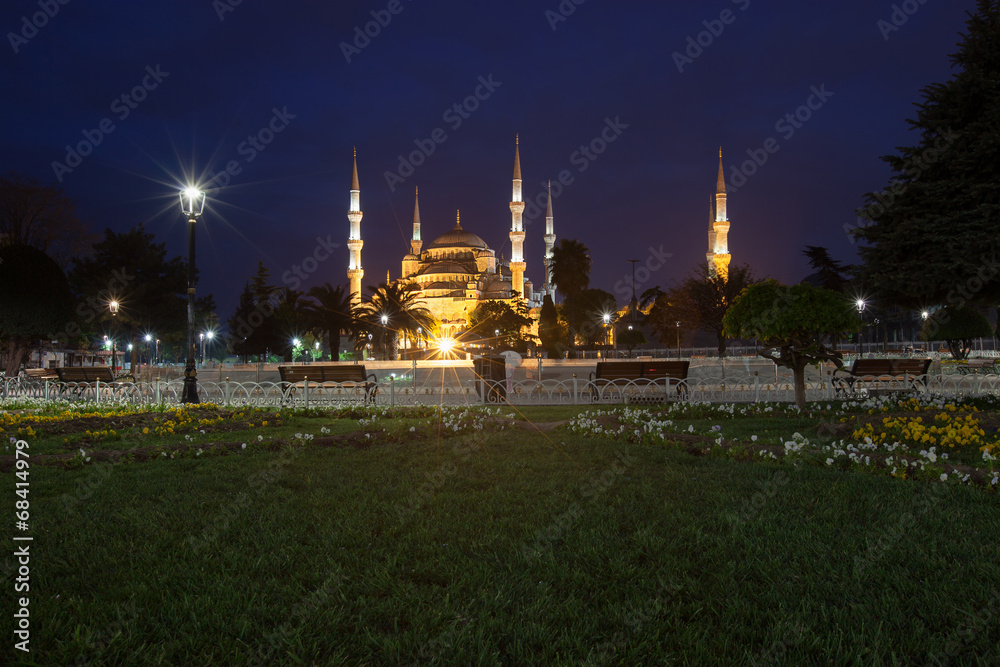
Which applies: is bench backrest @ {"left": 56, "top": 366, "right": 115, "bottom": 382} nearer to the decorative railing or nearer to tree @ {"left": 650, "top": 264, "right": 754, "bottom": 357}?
the decorative railing

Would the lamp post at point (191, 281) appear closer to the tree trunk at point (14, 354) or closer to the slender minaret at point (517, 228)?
the tree trunk at point (14, 354)

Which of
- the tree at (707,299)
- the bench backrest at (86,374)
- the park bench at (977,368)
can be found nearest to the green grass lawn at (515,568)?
the bench backrest at (86,374)

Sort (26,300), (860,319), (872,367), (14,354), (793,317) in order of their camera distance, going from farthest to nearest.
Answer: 1. (14,354)
2. (26,300)
3. (872,367)
4. (860,319)
5. (793,317)

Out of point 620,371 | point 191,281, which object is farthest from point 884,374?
point 191,281

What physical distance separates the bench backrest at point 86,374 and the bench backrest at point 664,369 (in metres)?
13.0

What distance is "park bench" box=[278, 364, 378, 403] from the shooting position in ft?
40.1

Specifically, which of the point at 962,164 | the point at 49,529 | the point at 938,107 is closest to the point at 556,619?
the point at 49,529

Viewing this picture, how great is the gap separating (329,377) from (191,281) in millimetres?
3563

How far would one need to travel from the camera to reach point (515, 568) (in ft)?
9.48

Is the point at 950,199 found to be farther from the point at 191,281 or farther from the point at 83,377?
the point at 83,377

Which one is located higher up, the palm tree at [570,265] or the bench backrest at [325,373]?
the palm tree at [570,265]

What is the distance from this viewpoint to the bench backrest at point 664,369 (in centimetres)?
1193

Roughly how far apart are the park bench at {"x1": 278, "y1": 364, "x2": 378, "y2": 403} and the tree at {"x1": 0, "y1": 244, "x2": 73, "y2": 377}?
14.5 m

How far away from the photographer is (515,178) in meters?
63.8
